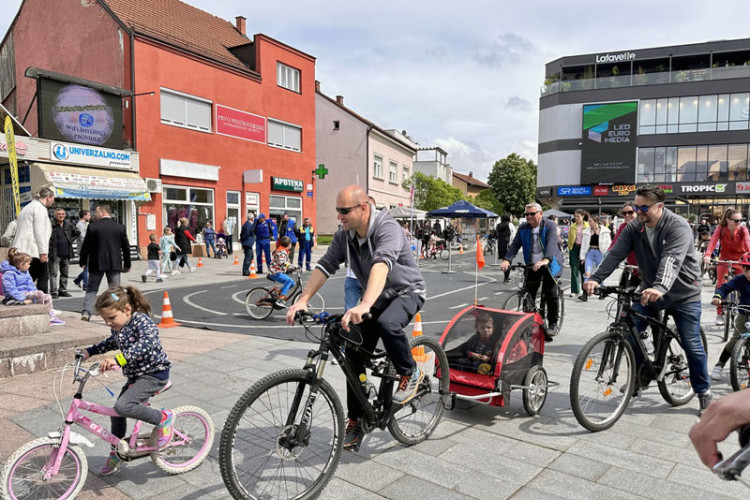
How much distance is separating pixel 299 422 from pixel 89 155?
64.6 ft

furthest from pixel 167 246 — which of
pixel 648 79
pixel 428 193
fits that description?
pixel 648 79

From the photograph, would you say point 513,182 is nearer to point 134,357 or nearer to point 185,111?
point 185,111

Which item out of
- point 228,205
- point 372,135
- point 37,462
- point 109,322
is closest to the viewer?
point 37,462

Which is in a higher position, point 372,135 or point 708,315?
point 372,135

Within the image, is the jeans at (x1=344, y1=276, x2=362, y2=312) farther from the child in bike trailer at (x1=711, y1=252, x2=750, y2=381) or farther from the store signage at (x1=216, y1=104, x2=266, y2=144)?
the store signage at (x1=216, y1=104, x2=266, y2=144)

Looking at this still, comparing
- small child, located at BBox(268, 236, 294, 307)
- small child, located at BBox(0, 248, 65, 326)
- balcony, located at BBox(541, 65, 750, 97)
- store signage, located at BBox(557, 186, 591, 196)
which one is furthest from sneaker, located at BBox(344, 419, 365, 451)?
balcony, located at BBox(541, 65, 750, 97)

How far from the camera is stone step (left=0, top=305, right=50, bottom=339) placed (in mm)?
5871

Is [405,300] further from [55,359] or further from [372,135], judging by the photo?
[372,135]

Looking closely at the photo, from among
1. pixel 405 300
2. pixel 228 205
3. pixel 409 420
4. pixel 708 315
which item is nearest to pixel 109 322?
pixel 405 300

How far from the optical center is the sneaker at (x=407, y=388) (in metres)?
3.68

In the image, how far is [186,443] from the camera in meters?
3.54

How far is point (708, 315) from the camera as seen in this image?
375 inches

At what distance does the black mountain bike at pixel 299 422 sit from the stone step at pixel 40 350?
3.74 meters

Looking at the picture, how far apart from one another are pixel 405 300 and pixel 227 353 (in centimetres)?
376
